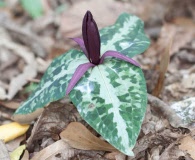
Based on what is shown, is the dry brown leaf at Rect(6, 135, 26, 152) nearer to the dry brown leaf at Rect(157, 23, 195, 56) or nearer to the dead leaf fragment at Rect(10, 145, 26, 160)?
the dead leaf fragment at Rect(10, 145, 26, 160)

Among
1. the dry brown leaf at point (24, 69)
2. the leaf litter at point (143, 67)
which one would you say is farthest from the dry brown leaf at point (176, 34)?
the dry brown leaf at point (24, 69)

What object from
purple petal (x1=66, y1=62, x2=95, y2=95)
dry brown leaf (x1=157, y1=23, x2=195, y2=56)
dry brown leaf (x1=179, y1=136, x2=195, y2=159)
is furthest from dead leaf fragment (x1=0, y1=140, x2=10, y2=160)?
dry brown leaf (x1=157, y1=23, x2=195, y2=56)

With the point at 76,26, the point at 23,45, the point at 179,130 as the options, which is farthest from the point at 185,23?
the point at 179,130

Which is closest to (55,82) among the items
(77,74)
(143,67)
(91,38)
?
(77,74)

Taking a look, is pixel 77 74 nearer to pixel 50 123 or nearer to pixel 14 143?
pixel 50 123

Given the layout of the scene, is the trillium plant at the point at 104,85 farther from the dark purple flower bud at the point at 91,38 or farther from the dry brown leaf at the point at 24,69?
the dry brown leaf at the point at 24,69

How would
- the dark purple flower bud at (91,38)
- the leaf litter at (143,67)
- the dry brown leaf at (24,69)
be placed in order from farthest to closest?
the dry brown leaf at (24,69)
the leaf litter at (143,67)
the dark purple flower bud at (91,38)
